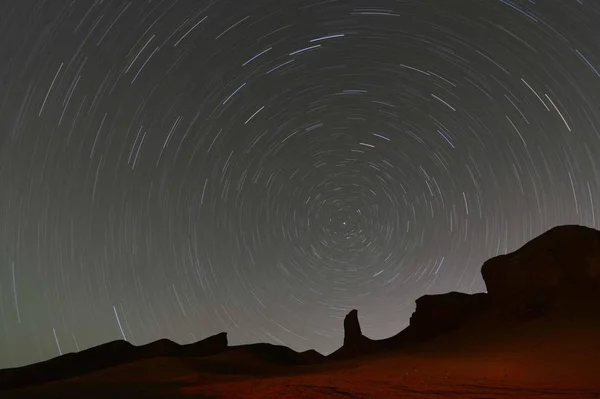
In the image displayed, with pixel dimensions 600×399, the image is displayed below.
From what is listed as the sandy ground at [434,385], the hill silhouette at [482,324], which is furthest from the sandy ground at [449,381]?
the hill silhouette at [482,324]

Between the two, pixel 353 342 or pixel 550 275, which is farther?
pixel 353 342

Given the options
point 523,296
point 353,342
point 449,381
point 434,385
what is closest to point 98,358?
point 353,342

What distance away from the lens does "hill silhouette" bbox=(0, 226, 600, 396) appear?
34.6 metres

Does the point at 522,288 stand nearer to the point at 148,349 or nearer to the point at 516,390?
the point at 516,390

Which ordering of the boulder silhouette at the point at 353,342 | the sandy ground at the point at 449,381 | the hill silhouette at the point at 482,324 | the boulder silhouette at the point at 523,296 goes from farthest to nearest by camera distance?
the boulder silhouette at the point at 353,342 → the boulder silhouette at the point at 523,296 → the hill silhouette at the point at 482,324 → the sandy ground at the point at 449,381

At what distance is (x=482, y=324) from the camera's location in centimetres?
4088

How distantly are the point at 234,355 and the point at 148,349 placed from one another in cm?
950

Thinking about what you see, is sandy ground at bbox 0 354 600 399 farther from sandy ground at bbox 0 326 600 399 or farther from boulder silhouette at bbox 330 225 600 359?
boulder silhouette at bbox 330 225 600 359

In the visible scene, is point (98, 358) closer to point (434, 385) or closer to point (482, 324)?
point (482, 324)

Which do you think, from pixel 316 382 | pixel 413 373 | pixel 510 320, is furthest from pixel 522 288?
pixel 316 382

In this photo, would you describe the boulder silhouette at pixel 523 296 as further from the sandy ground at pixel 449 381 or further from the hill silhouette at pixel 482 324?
the sandy ground at pixel 449 381

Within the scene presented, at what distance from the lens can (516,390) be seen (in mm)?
14820

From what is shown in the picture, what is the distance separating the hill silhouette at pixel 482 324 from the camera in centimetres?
3459

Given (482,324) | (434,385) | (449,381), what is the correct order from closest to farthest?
(434,385), (449,381), (482,324)
